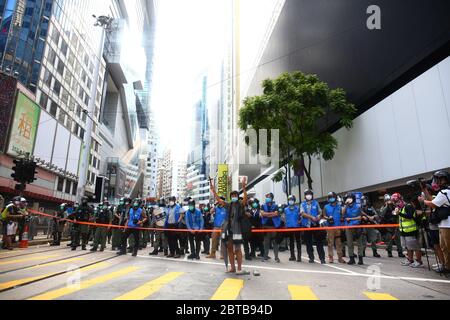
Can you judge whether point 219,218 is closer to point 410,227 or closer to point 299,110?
point 410,227

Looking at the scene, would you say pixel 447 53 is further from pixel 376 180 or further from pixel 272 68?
pixel 272 68

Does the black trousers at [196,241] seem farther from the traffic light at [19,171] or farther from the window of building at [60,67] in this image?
the window of building at [60,67]

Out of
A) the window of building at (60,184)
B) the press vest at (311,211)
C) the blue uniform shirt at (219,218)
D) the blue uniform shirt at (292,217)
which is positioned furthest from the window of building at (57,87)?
the press vest at (311,211)

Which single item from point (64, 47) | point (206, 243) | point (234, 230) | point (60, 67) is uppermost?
point (64, 47)

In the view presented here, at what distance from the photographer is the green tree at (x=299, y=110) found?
17422 mm

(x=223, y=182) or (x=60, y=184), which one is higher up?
(x=223, y=182)

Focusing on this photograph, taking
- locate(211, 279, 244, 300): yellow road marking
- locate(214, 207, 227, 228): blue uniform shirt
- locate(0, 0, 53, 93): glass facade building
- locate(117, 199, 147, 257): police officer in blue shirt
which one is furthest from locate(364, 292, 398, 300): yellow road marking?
locate(0, 0, 53, 93): glass facade building

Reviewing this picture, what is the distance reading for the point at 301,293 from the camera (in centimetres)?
485

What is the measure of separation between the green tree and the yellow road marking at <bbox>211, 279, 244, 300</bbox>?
43.0ft

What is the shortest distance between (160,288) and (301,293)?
227 cm

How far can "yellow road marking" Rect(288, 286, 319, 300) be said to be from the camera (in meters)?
4.52

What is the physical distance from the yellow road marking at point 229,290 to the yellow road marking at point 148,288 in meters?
0.99

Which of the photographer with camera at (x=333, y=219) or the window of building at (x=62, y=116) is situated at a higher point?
the window of building at (x=62, y=116)

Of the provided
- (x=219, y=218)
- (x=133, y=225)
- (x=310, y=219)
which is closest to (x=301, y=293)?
(x=310, y=219)
